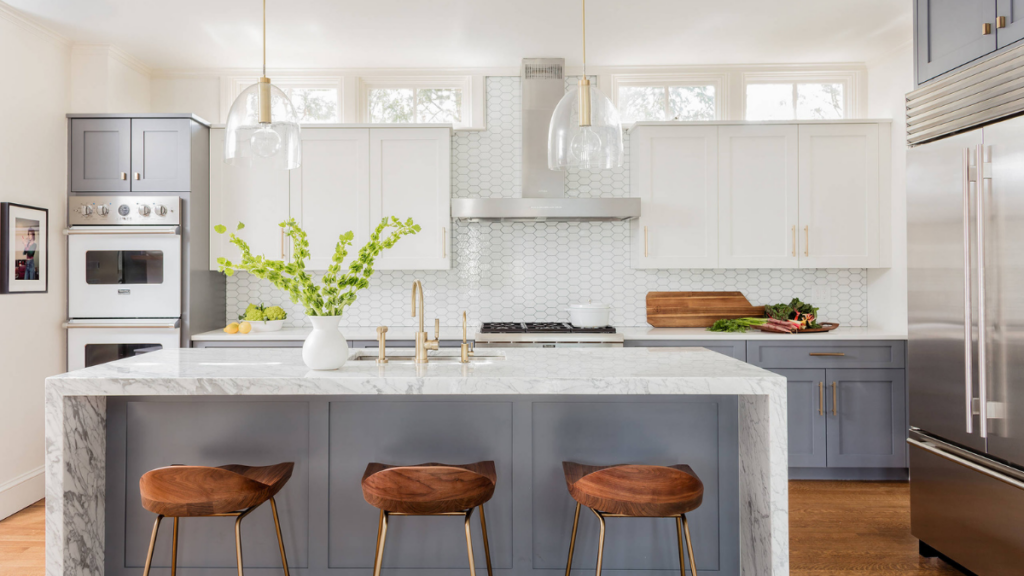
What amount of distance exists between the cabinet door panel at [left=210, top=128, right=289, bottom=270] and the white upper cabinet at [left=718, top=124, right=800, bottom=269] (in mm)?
2921

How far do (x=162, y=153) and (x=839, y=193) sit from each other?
4.32 metres

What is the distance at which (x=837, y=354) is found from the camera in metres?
3.62

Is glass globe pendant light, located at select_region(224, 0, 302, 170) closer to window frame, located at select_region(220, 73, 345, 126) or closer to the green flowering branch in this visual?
the green flowering branch

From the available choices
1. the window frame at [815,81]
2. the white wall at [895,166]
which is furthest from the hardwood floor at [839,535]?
the window frame at [815,81]

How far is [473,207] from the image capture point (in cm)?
381

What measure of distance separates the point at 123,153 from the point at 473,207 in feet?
7.08

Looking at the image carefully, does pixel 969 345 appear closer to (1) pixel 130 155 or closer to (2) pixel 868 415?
(2) pixel 868 415

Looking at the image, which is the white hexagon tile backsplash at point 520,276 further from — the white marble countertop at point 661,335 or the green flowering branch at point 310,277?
the green flowering branch at point 310,277

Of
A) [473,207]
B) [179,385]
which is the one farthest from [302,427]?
[473,207]

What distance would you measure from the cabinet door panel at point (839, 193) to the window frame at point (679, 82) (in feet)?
2.03

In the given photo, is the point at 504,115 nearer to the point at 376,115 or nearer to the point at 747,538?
the point at 376,115

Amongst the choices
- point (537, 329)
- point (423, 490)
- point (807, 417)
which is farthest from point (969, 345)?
point (537, 329)

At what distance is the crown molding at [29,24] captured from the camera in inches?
125

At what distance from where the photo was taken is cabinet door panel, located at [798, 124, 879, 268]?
154 inches
